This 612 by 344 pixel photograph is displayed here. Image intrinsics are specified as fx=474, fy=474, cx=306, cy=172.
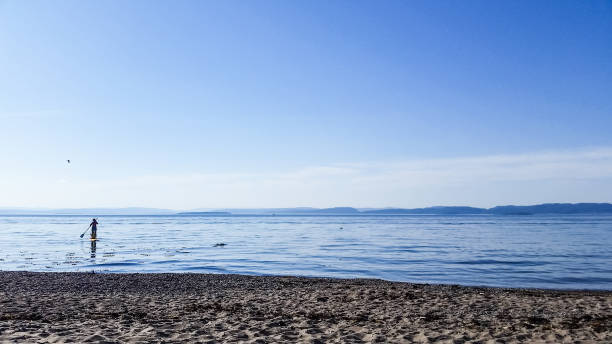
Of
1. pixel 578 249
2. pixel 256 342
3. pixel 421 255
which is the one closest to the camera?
pixel 256 342

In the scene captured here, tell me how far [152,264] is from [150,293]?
40.4 feet

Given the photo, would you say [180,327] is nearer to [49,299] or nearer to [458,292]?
[49,299]

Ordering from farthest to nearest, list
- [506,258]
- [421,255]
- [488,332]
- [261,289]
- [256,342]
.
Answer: [421,255], [506,258], [261,289], [488,332], [256,342]

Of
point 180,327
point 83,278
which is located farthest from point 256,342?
point 83,278

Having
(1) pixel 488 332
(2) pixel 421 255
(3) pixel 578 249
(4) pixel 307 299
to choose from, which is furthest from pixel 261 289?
(3) pixel 578 249

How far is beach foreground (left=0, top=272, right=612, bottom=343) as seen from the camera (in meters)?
9.13

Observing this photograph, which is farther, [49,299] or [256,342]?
[49,299]

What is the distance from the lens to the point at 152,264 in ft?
89.3

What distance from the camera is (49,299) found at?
13.5 metres

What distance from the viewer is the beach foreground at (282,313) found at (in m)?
9.13

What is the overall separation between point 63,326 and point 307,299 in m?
6.72

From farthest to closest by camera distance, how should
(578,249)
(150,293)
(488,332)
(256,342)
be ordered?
(578,249)
(150,293)
(488,332)
(256,342)

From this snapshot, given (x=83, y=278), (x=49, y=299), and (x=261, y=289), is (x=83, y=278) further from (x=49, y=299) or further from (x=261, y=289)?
(x=261, y=289)

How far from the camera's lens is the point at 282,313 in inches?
464
